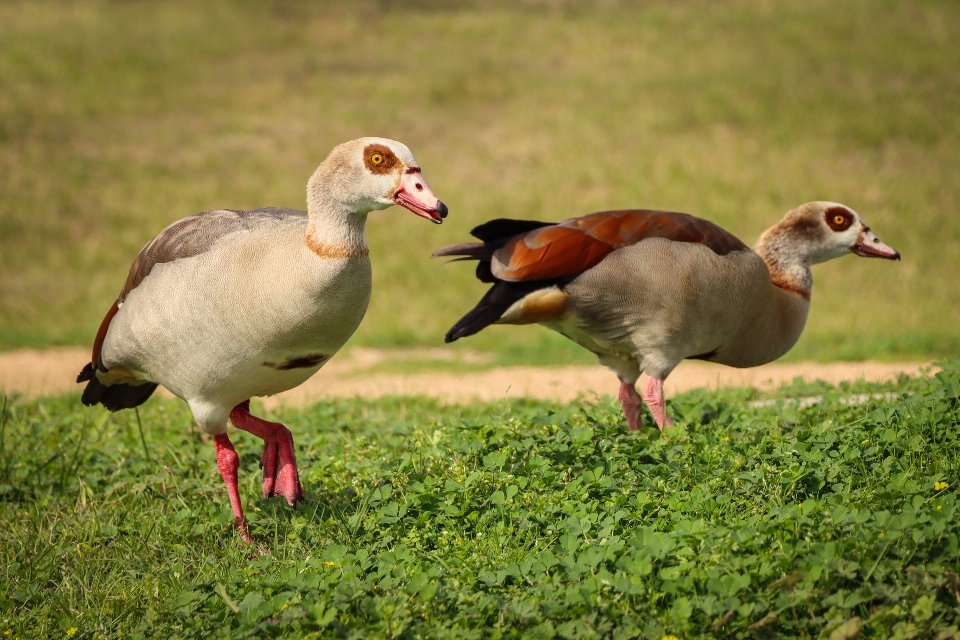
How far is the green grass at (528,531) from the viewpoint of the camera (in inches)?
130

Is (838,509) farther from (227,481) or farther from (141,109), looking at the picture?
(141,109)

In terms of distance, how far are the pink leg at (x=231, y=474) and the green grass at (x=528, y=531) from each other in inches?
3.1

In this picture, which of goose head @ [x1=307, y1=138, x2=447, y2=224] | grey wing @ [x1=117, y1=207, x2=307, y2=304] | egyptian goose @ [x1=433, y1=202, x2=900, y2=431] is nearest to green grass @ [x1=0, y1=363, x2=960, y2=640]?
egyptian goose @ [x1=433, y1=202, x2=900, y2=431]

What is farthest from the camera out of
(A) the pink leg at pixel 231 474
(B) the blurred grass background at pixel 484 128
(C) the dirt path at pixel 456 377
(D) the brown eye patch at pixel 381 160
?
(B) the blurred grass background at pixel 484 128

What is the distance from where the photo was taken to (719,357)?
5.62 m

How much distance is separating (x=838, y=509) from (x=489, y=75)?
47.1ft

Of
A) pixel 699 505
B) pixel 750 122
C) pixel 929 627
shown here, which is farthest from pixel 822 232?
pixel 750 122

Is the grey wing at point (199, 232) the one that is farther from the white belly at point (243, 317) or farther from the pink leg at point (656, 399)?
the pink leg at point (656, 399)

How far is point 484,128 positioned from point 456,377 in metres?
7.30

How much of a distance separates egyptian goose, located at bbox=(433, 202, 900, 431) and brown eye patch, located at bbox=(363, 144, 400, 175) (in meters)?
1.12

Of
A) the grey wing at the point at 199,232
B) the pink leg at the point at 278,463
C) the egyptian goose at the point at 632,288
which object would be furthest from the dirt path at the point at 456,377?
the grey wing at the point at 199,232

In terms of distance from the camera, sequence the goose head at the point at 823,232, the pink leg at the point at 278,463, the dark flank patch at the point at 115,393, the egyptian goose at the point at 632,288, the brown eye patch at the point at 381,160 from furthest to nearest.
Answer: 1. the goose head at the point at 823,232
2. the dark flank patch at the point at 115,393
3. the egyptian goose at the point at 632,288
4. the pink leg at the point at 278,463
5. the brown eye patch at the point at 381,160

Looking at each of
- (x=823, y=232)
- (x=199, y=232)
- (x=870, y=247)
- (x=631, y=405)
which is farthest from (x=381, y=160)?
(x=870, y=247)

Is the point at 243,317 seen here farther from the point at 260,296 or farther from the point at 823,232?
the point at 823,232
